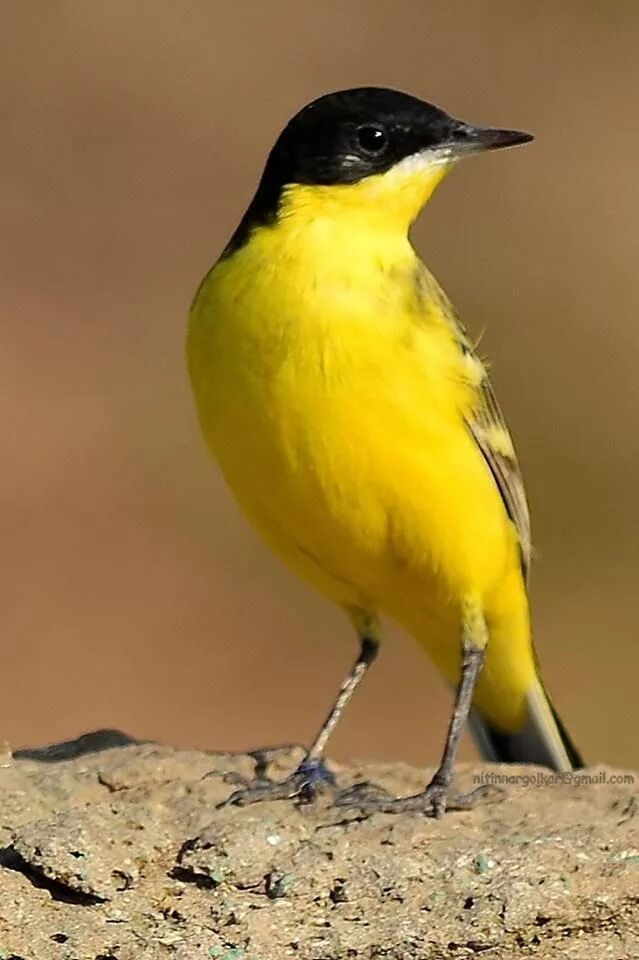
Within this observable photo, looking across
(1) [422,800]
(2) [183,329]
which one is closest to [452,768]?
(1) [422,800]

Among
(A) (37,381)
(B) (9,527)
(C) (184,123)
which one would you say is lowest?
(B) (9,527)

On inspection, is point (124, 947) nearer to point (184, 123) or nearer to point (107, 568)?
point (107, 568)

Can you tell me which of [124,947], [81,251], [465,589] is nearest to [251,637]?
[81,251]

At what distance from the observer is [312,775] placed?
6.61 m

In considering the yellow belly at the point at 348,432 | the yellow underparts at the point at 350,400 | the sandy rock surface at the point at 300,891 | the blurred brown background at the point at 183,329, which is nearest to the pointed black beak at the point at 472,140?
the yellow underparts at the point at 350,400

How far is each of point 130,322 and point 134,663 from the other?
486 centimetres

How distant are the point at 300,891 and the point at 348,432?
1.65 meters

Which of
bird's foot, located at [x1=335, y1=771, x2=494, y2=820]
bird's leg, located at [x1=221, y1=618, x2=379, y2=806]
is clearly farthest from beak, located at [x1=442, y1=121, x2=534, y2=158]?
bird's foot, located at [x1=335, y1=771, x2=494, y2=820]

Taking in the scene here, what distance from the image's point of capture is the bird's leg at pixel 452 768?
614cm

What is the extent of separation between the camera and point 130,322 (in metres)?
18.0

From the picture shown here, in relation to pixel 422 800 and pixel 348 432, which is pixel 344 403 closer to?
pixel 348 432

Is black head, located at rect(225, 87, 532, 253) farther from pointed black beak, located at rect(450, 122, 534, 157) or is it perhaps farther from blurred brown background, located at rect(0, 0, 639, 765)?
blurred brown background, located at rect(0, 0, 639, 765)

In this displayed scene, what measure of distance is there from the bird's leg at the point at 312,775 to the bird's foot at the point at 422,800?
5.3 inches

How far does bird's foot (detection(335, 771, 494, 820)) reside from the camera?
239 inches
